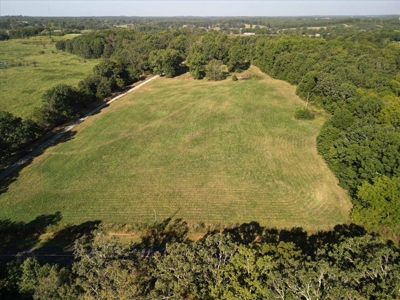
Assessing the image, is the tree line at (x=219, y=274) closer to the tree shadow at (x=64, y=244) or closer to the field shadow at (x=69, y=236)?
the tree shadow at (x=64, y=244)

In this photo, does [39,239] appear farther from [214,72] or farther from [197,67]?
[197,67]

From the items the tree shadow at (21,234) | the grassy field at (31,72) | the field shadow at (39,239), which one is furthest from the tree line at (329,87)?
the field shadow at (39,239)

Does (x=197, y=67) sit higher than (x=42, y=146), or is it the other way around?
(x=197, y=67)

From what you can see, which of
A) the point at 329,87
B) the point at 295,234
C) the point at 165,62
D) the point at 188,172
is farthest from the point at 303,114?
the point at 165,62

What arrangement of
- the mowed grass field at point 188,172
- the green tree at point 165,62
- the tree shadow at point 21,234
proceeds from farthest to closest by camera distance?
the green tree at point 165,62 → the mowed grass field at point 188,172 → the tree shadow at point 21,234

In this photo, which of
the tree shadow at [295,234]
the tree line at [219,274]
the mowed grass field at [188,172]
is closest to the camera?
the tree line at [219,274]

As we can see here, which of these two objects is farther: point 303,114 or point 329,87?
point 329,87
